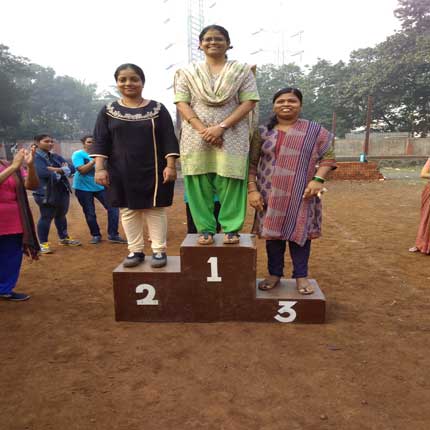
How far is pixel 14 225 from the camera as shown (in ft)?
11.0

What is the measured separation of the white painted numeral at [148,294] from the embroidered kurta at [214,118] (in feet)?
3.13

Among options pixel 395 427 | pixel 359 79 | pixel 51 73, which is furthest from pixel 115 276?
pixel 51 73

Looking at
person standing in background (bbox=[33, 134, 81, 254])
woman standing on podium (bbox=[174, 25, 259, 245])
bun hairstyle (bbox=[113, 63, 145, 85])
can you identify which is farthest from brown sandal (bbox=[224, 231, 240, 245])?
person standing in background (bbox=[33, 134, 81, 254])

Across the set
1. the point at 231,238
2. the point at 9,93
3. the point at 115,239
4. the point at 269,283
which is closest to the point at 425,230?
the point at 269,283

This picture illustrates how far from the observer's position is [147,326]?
2979 mm

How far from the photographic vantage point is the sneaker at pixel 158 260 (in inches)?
121

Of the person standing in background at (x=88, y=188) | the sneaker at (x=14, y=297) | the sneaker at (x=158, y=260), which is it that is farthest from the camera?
the person standing in background at (x=88, y=188)

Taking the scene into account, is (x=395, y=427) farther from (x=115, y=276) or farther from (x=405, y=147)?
(x=405, y=147)

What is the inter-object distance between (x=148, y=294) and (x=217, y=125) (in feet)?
4.59

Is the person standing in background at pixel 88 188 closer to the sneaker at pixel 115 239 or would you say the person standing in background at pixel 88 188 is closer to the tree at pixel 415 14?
the sneaker at pixel 115 239

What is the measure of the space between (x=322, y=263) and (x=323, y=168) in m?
2.02

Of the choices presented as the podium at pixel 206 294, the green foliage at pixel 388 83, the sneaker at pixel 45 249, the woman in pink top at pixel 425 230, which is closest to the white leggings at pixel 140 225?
the podium at pixel 206 294

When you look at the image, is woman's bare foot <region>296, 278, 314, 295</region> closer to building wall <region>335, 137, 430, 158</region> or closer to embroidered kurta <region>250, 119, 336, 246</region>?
embroidered kurta <region>250, 119, 336, 246</region>

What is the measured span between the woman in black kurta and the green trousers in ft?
0.64
